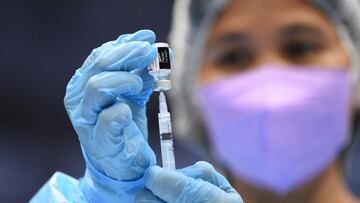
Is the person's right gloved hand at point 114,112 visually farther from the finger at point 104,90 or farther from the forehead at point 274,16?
the forehead at point 274,16

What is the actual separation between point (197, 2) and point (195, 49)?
0.17 meters

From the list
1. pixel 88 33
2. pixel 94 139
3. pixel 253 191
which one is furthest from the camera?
pixel 88 33

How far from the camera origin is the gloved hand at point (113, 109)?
3.05 ft

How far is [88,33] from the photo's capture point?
2.30m

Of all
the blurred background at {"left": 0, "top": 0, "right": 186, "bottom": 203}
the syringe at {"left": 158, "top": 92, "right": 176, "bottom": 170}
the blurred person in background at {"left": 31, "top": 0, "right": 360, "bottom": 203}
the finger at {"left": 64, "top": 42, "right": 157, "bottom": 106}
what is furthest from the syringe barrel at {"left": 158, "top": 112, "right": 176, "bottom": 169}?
the blurred background at {"left": 0, "top": 0, "right": 186, "bottom": 203}

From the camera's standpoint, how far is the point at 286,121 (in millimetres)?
1848

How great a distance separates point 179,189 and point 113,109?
0.62ft

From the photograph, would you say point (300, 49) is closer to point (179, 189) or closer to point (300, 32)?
point (300, 32)

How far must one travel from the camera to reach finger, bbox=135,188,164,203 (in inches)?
37.9

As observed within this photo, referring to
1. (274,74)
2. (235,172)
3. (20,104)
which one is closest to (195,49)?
(274,74)

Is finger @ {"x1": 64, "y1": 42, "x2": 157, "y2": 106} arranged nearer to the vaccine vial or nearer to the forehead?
the vaccine vial

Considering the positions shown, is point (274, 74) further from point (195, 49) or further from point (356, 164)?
point (356, 164)

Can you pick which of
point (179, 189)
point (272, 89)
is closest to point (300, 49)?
point (272, 89)

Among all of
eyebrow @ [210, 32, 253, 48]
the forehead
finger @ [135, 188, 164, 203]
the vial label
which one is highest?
the vial label
